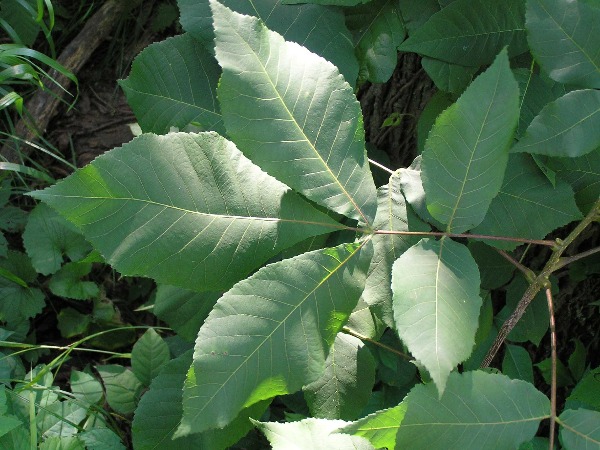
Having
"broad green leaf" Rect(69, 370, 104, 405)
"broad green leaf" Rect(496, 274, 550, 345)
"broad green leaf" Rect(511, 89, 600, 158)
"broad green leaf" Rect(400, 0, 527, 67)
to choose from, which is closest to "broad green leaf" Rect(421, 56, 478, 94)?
"broad green leaf" Rect(400, 0, 527, 67)

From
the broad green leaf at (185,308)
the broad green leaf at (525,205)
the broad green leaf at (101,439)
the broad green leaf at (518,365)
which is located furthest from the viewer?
the broad green leaf at (101,439)

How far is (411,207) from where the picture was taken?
95cm

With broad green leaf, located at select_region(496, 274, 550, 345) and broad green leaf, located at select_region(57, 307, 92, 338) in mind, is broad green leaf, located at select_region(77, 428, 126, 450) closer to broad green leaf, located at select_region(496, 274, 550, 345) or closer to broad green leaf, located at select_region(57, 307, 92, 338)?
broad green leaf, located at select_region(57, 307, 92, 338)

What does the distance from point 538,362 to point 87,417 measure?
1227 mm

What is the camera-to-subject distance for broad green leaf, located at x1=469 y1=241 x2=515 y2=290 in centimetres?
122

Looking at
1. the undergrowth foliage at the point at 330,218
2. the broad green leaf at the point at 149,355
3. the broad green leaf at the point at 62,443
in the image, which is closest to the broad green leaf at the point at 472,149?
the undergrowth foliage at the point at 330,218

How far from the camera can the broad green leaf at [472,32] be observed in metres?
1.01

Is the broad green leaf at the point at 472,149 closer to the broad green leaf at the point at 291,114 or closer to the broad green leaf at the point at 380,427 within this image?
the broad green leaf at the point at 291,114

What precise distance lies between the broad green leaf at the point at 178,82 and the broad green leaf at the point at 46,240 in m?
0.85

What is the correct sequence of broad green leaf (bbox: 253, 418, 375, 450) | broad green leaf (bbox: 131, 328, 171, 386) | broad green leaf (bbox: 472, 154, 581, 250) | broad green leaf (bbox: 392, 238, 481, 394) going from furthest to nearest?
broad green leaf (bbox: 131, 328, 171, 386) < broad green leaf (bbox: 472, 154, 581, 250) < broad green leaf (bbox: 253, 418, 375, 450) < broad green leaf (bbox: 392, 238, 481, 394)

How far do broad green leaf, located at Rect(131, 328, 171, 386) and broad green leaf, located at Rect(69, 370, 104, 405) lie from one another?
0.57 feet

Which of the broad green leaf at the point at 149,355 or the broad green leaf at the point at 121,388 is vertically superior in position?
the broad green leaf at the point at 149,355

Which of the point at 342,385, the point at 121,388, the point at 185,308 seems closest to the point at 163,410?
the point at 185,308

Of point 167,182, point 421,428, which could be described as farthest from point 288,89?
point 421,428
